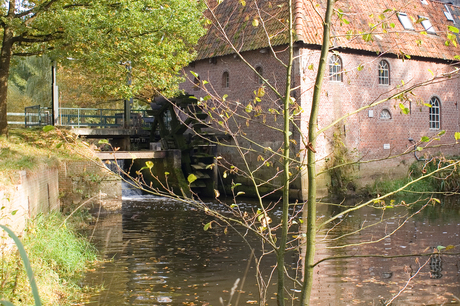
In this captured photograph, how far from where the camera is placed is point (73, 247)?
7.31m

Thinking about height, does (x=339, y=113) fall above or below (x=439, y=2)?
below

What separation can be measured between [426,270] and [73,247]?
5.23 m

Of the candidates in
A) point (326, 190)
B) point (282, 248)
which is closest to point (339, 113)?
point (326, 190)

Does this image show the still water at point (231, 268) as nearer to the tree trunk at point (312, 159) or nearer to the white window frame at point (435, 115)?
the tree trunk at point (312, 159)

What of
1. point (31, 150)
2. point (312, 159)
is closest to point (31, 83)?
point (31, 150)

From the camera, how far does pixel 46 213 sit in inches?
374

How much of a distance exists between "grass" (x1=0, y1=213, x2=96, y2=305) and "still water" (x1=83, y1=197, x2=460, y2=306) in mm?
246

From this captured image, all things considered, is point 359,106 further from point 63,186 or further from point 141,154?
point 63,186

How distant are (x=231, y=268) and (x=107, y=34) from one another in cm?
872

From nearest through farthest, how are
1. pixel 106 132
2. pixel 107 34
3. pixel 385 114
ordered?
pixel 107 34, pixel 106 132, pixel 385 114

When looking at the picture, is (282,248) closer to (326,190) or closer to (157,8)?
(157,8)

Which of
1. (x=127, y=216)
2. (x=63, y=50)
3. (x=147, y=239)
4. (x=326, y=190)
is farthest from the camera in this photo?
(x=326, y=190)

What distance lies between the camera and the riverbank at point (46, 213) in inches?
186

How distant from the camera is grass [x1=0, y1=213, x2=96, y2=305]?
4.59 metres
